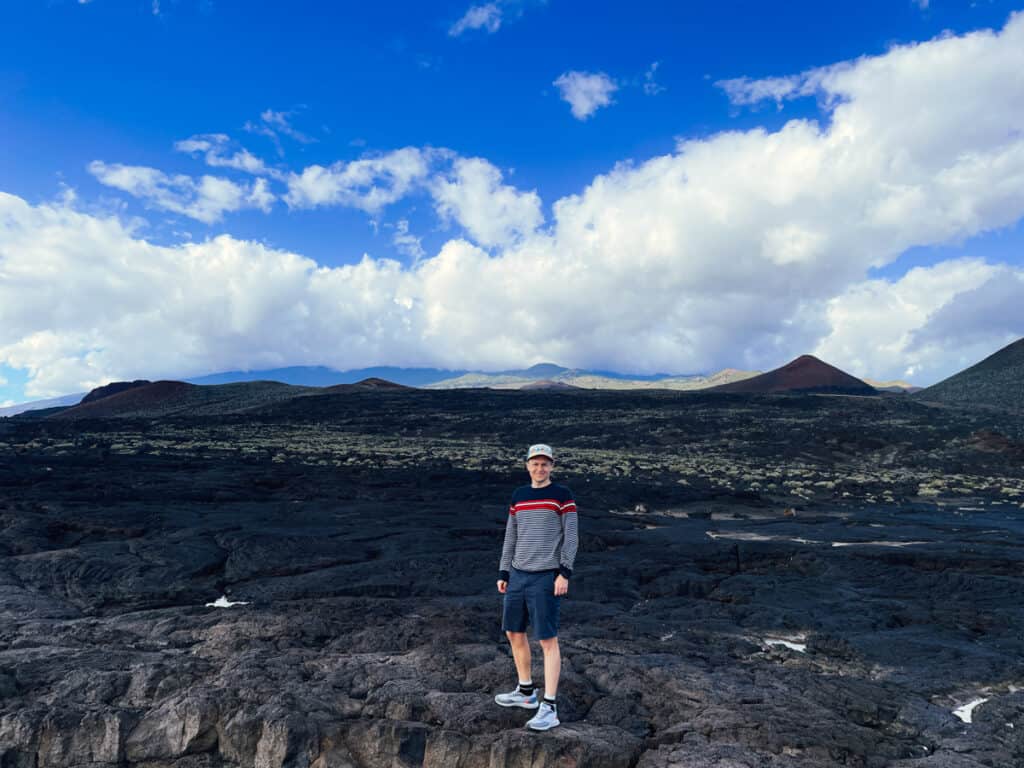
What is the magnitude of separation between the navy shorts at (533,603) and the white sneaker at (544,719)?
61cm

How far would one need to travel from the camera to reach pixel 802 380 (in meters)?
137

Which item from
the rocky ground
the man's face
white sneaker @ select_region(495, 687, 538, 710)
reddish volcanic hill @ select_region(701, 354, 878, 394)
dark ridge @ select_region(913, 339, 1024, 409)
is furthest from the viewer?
reddish volcanic hill @ select_region(701, 354, 878, 394)

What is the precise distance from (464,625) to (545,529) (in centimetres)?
348

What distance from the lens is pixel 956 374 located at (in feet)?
358

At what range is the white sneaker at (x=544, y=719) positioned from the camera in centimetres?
562

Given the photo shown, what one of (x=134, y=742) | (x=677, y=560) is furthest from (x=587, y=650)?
(x=677, y=560)

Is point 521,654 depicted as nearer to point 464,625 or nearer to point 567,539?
point 567,539

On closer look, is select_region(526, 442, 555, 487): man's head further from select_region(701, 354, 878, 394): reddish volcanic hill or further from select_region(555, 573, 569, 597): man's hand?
select_region(701, 354, 878, 394): reddish volcanic hill

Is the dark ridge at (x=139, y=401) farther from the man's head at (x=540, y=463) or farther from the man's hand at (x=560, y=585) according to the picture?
the man's hand at (x=560, y=585)

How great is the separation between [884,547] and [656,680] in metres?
13.2

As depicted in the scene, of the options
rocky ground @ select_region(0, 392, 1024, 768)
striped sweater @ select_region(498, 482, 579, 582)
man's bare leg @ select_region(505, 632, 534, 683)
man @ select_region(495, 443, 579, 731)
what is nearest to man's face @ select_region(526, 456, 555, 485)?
man @ select_region(495, 443, 579, 731)

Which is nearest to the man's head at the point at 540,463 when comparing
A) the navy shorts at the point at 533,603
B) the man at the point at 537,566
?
the man at the point at 537,566

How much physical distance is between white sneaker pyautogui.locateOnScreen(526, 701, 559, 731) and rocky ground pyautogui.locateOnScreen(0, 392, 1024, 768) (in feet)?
0.46

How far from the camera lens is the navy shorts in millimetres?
Answer: 6125
